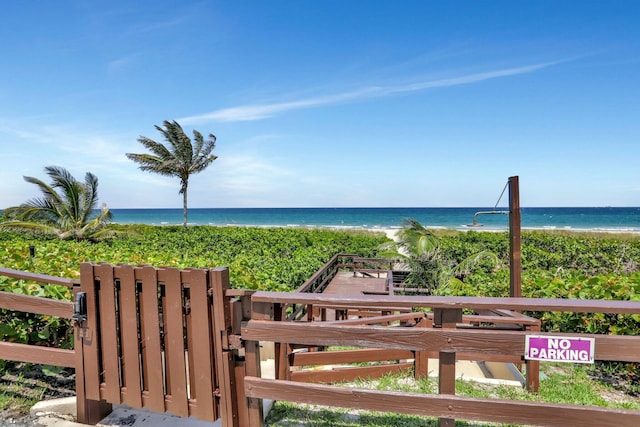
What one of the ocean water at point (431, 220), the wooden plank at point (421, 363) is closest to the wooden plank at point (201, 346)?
the wooden plank at point (421, 363)

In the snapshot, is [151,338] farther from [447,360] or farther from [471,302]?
[471,302]

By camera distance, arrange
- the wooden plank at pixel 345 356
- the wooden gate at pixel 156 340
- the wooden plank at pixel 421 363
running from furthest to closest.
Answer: the wooden plank at pixel 421 363 < the wooden plank at pixel 345 356 < the wooden gate at pixel 156 340

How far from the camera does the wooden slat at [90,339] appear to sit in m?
2.42

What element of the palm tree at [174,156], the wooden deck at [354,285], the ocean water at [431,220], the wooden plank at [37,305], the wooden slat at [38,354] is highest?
the palm tree at [174,156]

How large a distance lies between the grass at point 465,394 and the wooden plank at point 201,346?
2.14 feet

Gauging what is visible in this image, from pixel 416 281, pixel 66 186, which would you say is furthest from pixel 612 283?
pixel 66 186

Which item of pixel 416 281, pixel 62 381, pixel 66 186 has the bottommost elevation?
pixel 416 281

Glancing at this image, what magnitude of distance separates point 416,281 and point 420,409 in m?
8.78

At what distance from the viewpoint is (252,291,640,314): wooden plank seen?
6.19 ft

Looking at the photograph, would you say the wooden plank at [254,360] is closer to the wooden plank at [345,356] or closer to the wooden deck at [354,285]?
the wooden plank at [345,356]

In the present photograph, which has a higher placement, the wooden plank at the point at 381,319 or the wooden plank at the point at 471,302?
the wooden plank at the point at 471,302

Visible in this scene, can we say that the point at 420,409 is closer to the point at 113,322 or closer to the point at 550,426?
the point at 550,426

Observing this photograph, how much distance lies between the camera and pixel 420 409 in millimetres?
2143

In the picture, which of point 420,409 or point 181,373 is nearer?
point 420,409
